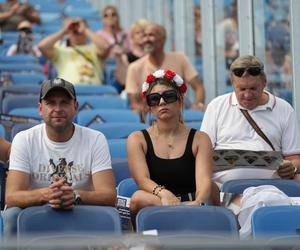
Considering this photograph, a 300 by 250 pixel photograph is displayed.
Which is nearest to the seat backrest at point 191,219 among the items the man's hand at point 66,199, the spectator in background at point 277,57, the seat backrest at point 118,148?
the man's hand at point 66,199

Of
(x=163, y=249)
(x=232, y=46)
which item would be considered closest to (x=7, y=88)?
(x=232, y=46)

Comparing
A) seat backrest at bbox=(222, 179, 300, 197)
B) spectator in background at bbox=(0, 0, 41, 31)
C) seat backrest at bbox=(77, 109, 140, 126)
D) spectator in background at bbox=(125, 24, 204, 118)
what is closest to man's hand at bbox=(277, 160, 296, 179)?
seat backrest at bbox=(222, 179, 300, 197)

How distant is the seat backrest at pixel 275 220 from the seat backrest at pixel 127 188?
1.22 metres

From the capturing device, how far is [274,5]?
1134 cm

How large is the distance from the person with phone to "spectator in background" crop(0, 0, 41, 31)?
37.4 feet

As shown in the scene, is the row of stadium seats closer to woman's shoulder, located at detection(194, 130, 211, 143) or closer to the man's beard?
woman's shoulder, located at detection(194, 130, 211, 143)

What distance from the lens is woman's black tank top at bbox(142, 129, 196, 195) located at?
24.1 ft

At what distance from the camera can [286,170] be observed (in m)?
7.96

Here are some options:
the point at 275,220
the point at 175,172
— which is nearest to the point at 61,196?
the point at 175,172

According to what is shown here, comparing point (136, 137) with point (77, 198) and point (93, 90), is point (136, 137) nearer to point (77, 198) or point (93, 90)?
point (77, 198)

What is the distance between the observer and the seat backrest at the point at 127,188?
755 centimetres

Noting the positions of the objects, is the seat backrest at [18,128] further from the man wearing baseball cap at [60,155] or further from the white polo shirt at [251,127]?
the man wearing baseball cap at [60,155]

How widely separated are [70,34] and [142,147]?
5.87 metres

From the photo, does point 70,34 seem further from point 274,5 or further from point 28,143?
point 28,143
